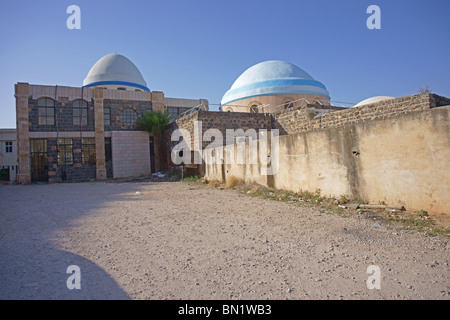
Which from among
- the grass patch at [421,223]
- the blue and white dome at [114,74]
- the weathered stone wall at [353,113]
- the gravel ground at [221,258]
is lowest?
the gravel ground at [221,258]

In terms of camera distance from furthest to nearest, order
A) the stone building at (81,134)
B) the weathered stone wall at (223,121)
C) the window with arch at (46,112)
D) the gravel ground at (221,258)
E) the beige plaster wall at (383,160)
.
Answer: the window with arch at (46,112) < the stone building at (81,134) < the weathered stone wall at (223,121) < the beige plaster wall at (383,160) < the gravel ground at (221,258)

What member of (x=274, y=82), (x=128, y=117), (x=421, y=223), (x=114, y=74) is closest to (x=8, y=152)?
(x=114, y=74)

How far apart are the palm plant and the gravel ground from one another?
14.7m

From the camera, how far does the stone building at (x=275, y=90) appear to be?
20391 mm

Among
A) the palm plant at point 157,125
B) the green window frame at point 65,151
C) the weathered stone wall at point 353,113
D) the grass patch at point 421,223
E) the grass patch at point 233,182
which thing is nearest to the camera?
the grass patch at point 421,223

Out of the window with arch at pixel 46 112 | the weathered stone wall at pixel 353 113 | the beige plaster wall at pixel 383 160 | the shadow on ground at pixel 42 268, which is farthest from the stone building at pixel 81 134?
the beige plaster wall at pixel 383 160

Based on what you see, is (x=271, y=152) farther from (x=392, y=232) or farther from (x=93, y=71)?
(x=93, y=71)

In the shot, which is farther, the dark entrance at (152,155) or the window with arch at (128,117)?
the dark entrance at (152,155)

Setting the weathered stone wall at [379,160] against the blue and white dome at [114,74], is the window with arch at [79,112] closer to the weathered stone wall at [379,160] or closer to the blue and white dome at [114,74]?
the blue and white dome at [114,74]

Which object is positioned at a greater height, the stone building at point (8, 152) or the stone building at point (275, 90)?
the stone building at point (275, 90)

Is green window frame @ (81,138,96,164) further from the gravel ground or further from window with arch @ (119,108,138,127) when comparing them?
the gravel ground

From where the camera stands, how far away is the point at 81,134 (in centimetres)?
1872

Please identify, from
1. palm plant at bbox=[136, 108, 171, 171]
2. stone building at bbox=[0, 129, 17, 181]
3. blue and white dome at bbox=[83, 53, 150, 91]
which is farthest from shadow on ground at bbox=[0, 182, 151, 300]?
stone building at bbox=[0, 129, 17, 181]
